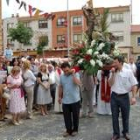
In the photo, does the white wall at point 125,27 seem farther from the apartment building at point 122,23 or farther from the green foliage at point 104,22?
the green foliage at point 104,22

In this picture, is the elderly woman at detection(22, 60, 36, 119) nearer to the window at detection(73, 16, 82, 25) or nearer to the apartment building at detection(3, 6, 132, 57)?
the apartment building at detection(3, 6, 132, 57)

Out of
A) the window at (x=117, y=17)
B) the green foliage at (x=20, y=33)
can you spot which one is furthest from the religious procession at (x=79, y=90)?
the window at (x=117, y=17)

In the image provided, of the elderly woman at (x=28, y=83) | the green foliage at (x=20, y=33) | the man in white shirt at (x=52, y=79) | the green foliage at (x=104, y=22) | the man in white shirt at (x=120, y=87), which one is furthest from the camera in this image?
the green foliage at (x=20, y=33)

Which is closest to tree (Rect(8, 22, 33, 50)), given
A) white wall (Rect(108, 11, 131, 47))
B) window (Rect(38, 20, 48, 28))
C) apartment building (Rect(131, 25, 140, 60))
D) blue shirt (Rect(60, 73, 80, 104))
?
window (Rect(38, 20, 48, 28))

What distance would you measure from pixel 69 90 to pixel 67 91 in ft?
0.17

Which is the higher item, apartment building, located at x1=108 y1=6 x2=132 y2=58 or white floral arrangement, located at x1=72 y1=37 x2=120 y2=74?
apartment building, located at x1=108 y1=6 x2=132 y2=58

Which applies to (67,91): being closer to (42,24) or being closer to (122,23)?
(122,23)

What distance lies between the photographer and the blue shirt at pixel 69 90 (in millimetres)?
9297

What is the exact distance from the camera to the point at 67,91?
9.34m

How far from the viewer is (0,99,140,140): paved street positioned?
931 cm

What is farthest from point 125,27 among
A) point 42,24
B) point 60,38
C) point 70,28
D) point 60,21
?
point 42,24

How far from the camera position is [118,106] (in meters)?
8.76

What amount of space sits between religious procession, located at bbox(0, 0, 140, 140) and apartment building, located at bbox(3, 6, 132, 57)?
126ft

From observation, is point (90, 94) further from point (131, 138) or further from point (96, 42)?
point (131, 138)
